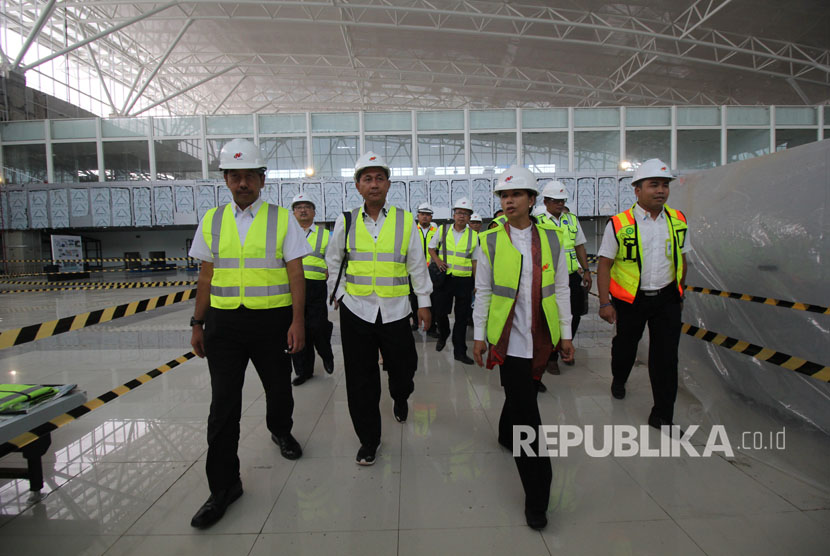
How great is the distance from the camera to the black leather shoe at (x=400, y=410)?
10.7 feet

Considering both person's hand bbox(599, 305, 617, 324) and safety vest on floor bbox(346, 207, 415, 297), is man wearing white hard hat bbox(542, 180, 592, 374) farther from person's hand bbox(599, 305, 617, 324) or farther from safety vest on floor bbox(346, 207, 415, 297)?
safety vest on floor bbox(346, 207, 415, 297)

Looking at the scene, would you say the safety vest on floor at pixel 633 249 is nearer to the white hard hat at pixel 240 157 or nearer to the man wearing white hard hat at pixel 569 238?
the man wearing white hard hat at pixel 569 238

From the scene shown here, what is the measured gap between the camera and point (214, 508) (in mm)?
2127

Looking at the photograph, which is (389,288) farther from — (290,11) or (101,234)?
(101,234)

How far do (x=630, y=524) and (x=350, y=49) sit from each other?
23.8m

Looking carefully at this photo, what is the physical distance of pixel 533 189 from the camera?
2293mm

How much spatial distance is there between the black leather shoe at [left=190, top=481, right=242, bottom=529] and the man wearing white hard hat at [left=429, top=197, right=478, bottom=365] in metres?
3.15

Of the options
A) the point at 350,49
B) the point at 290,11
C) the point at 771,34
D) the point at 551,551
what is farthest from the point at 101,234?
the point at 771,34

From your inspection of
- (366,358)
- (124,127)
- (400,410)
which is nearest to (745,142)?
(400,410)

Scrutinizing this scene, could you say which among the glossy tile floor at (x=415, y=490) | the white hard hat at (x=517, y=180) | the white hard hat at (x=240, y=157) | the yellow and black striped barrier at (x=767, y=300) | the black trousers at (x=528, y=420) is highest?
the white hard hat at (x=240, y=157)

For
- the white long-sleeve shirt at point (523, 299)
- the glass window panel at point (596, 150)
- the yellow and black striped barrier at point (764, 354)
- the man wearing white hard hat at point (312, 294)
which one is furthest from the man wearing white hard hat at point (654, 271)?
the glass window panel at point (596, 150)

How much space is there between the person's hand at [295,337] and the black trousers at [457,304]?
290 cm

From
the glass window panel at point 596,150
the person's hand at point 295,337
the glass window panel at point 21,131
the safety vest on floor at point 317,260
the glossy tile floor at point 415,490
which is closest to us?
the glossy tile floor at point 415,490

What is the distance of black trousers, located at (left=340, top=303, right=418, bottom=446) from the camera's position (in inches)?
106
